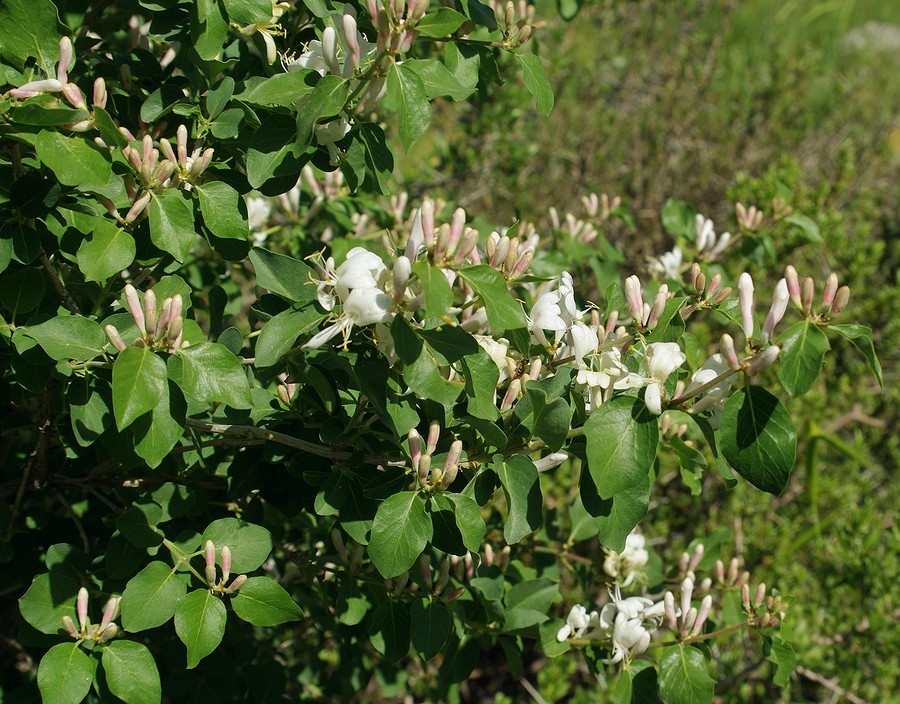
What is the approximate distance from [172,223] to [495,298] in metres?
0.53

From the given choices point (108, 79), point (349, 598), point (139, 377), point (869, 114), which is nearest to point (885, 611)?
point (349, 598)

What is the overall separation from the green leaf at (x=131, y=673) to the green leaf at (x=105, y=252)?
1.91 feet

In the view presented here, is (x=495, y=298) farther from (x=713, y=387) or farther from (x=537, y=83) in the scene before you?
(x=537, y=83)

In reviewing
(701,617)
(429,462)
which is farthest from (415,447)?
(701,617)

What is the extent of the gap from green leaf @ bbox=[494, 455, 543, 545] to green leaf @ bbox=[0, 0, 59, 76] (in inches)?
37.6

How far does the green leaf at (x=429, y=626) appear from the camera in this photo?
140 centimetres

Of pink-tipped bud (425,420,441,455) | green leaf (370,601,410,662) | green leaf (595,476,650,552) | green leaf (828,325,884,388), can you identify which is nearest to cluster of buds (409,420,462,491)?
pink-tipped bud (425,420,441,455)

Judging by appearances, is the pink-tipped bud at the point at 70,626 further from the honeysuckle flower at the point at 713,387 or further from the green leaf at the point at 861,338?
the green leaf at the point at 861,338

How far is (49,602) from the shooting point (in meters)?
1.35

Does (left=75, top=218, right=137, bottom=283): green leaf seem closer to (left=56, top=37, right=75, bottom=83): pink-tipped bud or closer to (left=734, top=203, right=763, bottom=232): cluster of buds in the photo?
(left=56, top=37, right=75, bottom=83): pink-tipped bud

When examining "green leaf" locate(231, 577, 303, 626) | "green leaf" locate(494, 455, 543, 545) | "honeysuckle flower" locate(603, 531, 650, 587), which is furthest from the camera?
"honeysuckle flower" locate(603, 531, 650, 587)

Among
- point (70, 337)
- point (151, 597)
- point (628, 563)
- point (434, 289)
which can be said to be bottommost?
point (628, 563)

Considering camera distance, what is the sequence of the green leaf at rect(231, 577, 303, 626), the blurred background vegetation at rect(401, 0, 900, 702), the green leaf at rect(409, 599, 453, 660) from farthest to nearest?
the blurred background vegetation at rect(401, 0, 900, 702) < the green leaf at rect(409, 599, 453, 660) < the green leaf at rect(231, 577, 303, 626)

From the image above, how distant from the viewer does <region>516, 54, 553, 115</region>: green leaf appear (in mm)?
1355
